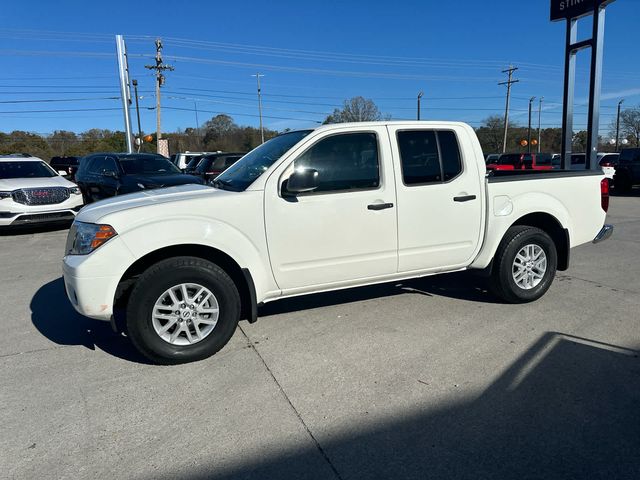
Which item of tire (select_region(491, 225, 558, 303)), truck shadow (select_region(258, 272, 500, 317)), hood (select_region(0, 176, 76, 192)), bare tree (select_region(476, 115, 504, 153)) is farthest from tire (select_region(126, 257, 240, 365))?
bare tree (select_region(476, 115, 504, 153))

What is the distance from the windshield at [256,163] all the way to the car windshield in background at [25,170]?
9049 millimetres

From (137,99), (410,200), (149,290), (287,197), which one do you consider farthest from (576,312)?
(137,99)

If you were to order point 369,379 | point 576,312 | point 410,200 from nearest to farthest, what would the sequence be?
1. point 369,379
2. point 410,200
3. point 576,312

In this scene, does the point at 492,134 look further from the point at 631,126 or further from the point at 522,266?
the point at 522,266

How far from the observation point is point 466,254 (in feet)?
15.3

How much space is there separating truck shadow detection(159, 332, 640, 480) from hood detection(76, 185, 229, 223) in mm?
2058

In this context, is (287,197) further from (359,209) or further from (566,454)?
(566,454)

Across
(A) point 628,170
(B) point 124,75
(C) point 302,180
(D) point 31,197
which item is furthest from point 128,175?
(A) point 628,170

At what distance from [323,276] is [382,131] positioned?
1462mm

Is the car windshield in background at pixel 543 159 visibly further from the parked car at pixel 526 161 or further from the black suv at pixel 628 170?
the black suv at pixel 628 170

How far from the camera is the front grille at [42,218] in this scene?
32.7 feet

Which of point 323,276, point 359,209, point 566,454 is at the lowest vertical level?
point 566,454

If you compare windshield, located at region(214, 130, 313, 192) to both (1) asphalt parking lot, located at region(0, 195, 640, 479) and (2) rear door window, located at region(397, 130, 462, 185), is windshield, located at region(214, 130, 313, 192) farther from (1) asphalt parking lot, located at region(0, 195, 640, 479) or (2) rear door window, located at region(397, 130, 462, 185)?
(1) asphalt parking lot, located at region(0, 195, 640, 479)

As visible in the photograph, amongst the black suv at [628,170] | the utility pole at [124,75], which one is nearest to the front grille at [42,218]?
the utility pole at [124,75]
